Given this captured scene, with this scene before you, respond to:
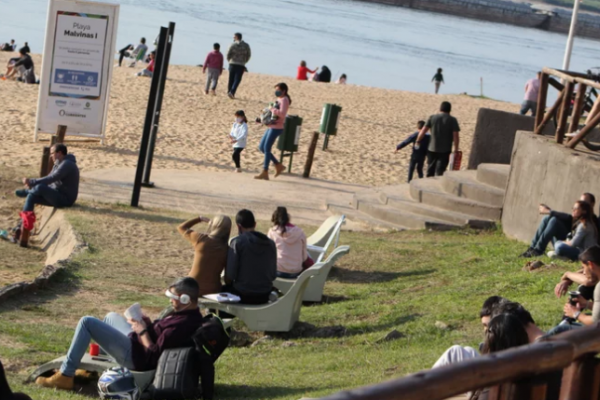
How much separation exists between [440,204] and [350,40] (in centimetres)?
6129

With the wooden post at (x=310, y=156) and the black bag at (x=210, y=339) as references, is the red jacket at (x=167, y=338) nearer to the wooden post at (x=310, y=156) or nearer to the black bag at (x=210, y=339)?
the black bag at (x=210, y=339)

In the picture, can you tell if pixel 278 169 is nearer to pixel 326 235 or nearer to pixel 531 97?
pixel 326 235

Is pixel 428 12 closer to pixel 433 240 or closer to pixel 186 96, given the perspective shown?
pixel 186 96

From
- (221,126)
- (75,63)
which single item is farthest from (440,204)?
(221,126)

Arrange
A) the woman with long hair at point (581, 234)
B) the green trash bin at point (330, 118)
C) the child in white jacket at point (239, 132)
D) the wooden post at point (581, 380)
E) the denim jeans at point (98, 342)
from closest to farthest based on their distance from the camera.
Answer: the wooden post at point (581, 380) < the denim jeans at point (98, 342) < the woman with long hair at point (581, 234) < the child in white jacket at point (239, 132) < the green trash bin at point (330, 118)

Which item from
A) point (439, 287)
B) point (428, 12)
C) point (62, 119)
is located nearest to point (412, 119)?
point (62, 119)

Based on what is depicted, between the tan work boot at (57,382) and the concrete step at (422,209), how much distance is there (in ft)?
24.5

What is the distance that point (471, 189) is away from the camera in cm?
1345

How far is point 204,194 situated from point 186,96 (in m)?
12.2

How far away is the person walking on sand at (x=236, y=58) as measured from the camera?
26141 mm

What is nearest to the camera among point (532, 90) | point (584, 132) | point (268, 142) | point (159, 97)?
point (584, 132)

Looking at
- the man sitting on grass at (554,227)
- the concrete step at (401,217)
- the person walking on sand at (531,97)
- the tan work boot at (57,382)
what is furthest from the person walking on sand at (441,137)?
the tan work boot at (57,382)

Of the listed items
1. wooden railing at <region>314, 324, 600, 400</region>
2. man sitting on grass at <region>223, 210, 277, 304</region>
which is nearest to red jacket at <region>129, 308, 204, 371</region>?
man sitting on grass at <region>223, 210, 277, 304</region>

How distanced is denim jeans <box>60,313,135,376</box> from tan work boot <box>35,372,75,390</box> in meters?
0.03
